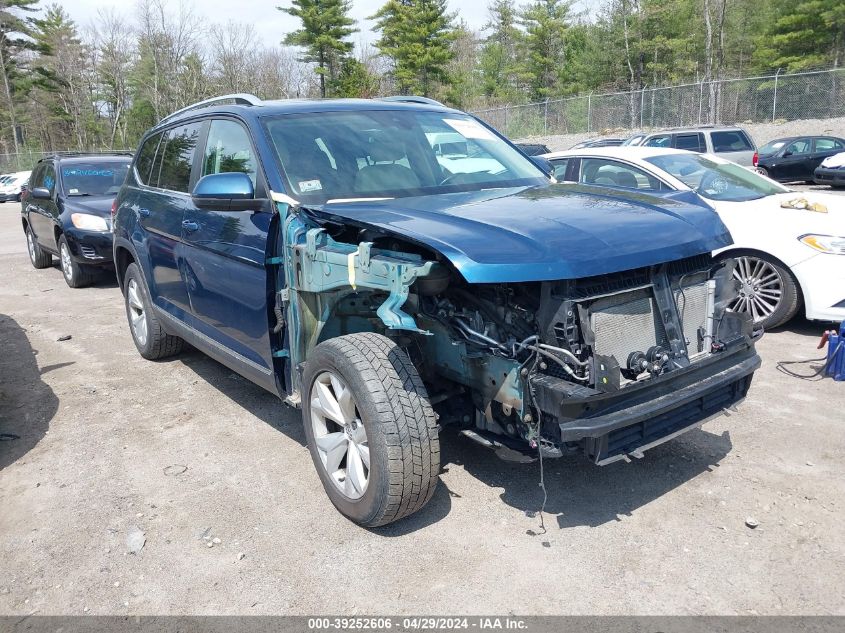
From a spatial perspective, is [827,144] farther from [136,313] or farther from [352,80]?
[352,80]

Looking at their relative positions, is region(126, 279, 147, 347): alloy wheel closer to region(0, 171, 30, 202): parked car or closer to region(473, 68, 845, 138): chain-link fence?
region(473, 68, 845, 138): chain-link fence

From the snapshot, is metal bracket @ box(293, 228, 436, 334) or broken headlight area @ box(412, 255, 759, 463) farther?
metal bracket @ box(293, 228, 436, 334)

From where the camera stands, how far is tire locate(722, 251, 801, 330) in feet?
18.9

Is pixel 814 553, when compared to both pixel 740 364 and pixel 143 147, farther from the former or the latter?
pixel 143 147

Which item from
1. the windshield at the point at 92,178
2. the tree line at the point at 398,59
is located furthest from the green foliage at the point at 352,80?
the windshield at the point at 92,178

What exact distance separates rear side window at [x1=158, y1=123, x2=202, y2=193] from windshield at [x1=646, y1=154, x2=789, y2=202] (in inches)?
183

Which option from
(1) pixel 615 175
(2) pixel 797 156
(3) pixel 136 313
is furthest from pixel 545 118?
(3) pixel 136 313

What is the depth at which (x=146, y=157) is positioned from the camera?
5715 millimetres

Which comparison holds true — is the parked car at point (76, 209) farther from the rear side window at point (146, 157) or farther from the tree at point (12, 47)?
the tree at point (12, 47)

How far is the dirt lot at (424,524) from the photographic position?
110 inches

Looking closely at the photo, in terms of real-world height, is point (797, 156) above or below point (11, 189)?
above

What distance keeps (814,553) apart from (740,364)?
89cm

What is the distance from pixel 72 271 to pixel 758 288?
8491 millimetres

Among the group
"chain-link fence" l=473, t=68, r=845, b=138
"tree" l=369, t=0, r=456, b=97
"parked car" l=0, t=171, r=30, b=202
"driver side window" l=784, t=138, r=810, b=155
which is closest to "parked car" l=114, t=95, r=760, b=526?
"driver side window" l=784, t=138, r=810, b=155
